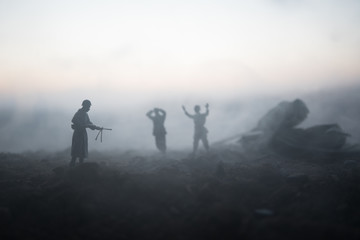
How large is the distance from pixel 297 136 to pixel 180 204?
864cm

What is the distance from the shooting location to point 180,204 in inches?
289

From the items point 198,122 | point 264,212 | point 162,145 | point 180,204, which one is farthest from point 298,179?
point 162,145

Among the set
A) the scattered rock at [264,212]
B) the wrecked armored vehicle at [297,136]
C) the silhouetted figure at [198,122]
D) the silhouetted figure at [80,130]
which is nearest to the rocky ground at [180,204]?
the scattered rock at [264,212]

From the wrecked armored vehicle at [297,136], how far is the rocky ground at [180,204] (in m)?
2.55

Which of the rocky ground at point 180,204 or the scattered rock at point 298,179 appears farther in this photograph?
the scattered rock at point 298,179

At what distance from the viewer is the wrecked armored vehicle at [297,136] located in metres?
13.0

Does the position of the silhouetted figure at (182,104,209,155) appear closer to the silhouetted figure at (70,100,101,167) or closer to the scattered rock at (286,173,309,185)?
the silhouetted figure at (70,100,101,167)

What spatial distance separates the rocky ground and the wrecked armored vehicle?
2.55 meters

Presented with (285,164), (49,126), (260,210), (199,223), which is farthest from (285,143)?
(49,126)

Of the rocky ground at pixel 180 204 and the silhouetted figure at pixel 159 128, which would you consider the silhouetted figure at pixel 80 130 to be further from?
the silhouetted figure at pixel 159 128

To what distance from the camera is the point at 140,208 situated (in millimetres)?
7066

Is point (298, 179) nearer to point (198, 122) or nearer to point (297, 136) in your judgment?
point (297, 136)

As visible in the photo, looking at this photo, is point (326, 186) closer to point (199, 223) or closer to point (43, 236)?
point (199, 223)

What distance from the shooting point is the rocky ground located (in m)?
5.87
